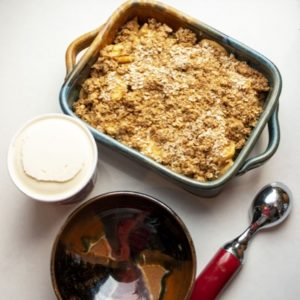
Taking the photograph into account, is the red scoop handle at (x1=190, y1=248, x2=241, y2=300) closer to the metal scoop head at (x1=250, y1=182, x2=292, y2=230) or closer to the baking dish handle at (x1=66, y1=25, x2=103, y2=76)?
the metal scoop head at (x1=250, y1=182, x2=292, y2=230)

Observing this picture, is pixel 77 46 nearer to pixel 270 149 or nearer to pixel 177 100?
pixel 177 100

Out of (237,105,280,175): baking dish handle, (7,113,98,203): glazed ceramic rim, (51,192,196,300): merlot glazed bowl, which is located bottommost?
(51,192,196,300): merlot glazed bowl

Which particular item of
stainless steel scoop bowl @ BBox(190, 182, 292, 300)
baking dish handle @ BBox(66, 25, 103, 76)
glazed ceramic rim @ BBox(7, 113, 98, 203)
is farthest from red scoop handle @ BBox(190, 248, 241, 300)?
baking dish handle @ BBox(66, 25, 103, 76)

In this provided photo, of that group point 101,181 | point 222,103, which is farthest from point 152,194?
point 222,103

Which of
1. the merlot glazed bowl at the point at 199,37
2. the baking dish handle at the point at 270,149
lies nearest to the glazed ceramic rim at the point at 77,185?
the merlot glazed bowl at the point at 199,37

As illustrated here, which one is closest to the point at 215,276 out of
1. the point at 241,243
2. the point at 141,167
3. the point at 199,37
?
the point at 241,243
